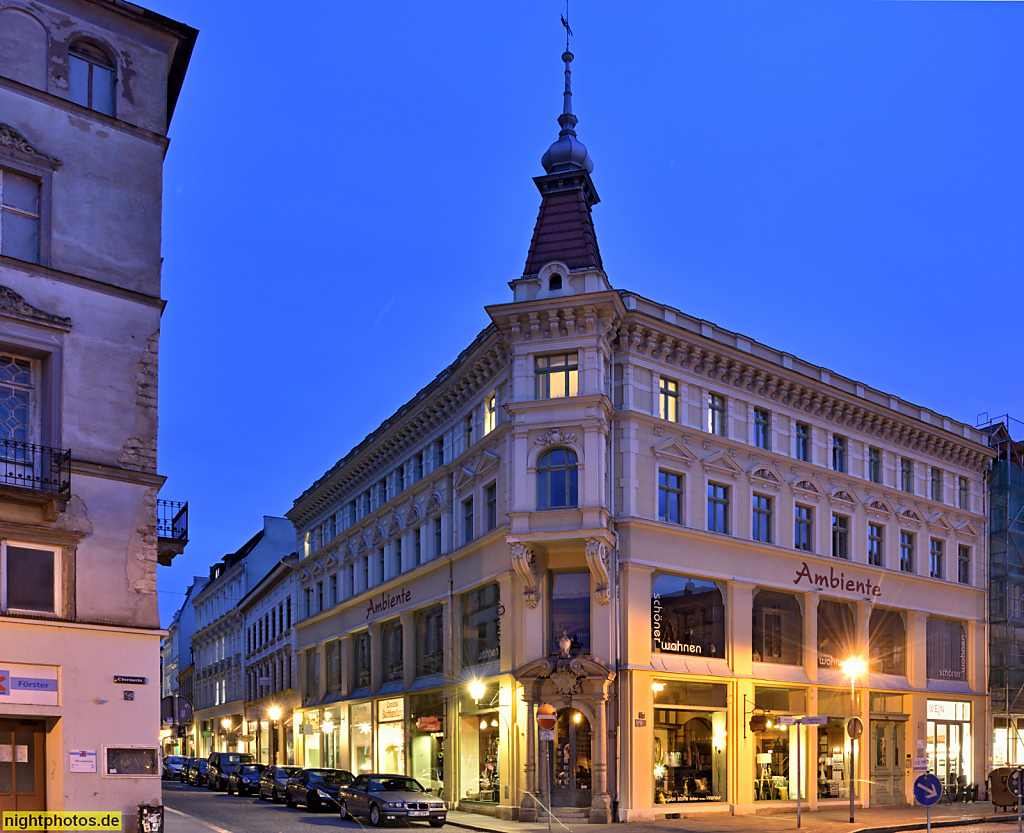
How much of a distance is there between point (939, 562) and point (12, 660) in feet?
122

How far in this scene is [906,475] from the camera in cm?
4484

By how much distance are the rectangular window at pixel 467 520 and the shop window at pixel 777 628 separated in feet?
33.1

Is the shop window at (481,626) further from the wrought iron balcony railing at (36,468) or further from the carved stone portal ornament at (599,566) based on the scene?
the wrought iron balcony railing at (36,468)

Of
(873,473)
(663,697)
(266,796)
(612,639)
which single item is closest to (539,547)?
(612,639)

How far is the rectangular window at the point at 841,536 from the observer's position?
4088cm

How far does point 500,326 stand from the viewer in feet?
115

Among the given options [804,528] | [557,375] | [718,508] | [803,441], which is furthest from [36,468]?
[803,441]

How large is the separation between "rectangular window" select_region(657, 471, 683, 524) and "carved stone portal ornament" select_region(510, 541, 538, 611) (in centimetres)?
439

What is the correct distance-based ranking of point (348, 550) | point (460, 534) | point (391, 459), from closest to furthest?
point (460, 534)
point (391, 459)
point (348, 550)

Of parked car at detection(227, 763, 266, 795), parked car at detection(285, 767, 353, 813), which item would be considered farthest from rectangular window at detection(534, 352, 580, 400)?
parked car at detection(227, 763, 266, 795)

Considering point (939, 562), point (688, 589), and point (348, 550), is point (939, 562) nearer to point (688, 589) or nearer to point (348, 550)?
point (688, 589)

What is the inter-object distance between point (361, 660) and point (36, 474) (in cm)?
Answer: 3195

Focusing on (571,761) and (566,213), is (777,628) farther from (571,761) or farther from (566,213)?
(566,213)

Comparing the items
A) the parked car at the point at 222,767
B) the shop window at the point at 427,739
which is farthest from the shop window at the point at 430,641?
the parked car at the point at 222,767
